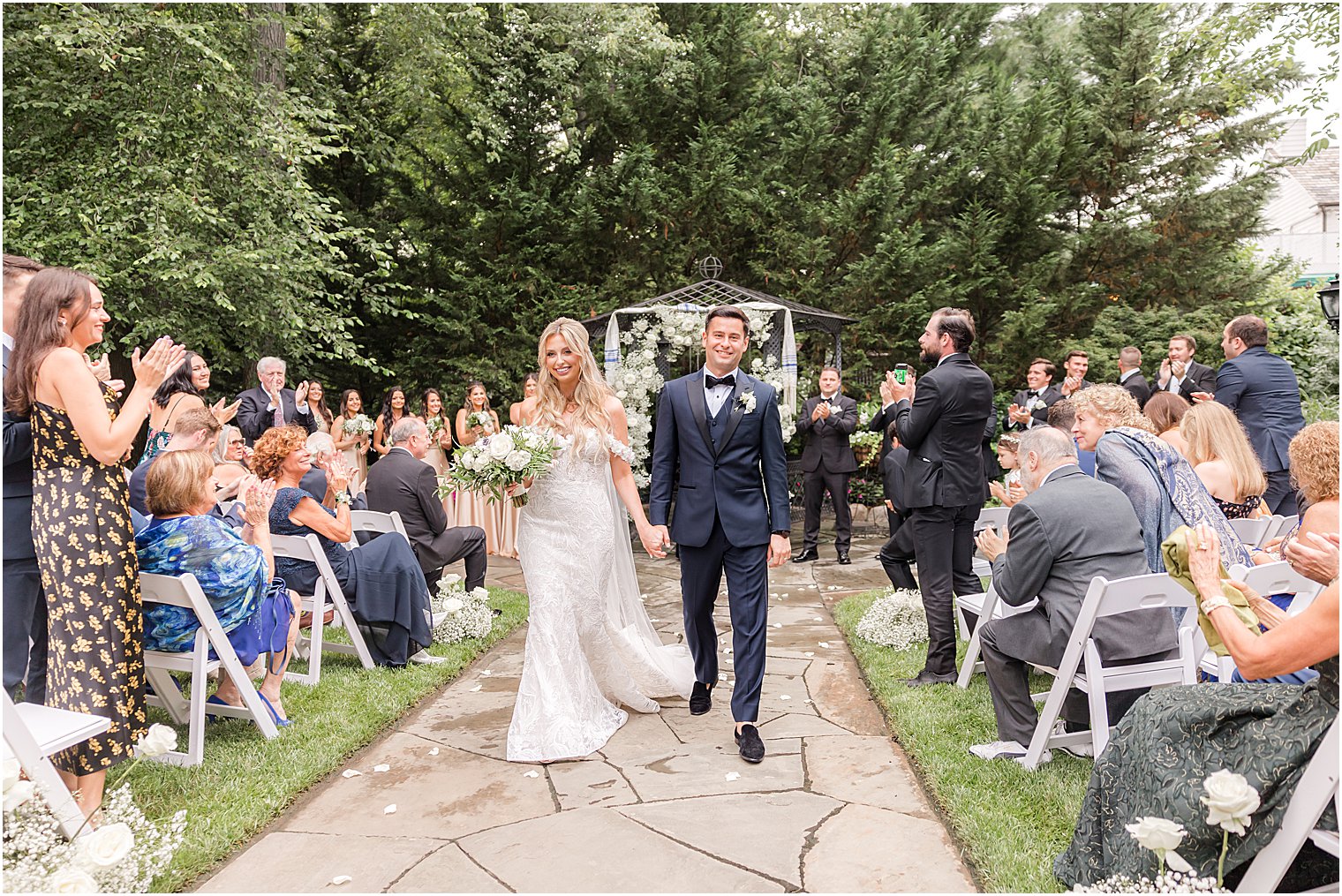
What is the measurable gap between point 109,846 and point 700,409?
118 inches

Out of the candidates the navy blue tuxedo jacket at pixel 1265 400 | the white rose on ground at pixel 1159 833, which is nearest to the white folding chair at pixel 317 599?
the white rose on ground at pixel 1159 833

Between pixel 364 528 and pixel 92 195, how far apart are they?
5.43 metres

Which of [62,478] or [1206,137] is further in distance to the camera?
[1206,137]

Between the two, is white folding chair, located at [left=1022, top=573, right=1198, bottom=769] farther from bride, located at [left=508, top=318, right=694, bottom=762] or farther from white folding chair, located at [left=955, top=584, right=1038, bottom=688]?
bride, located at [left=508, top=318, right=694, bottom=762]

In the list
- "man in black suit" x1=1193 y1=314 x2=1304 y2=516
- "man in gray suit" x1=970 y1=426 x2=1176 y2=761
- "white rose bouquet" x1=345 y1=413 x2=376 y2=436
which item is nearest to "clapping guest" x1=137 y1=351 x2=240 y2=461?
"white rose bouquet" x1=345 y1=413 x2=376 y2=436

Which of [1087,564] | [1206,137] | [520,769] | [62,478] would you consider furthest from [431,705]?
[1206,137]

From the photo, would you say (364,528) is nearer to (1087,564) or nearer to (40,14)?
(1087,564)

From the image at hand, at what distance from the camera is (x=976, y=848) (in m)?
3.27

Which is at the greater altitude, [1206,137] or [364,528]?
[1206,137]

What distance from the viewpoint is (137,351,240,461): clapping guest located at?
562 centimetres

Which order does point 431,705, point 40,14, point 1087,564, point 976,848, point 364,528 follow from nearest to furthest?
point 976,848 → point 1087,564 → point 431,705 → point 364,528 → point 40,14

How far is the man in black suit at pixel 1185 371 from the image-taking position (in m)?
9.04

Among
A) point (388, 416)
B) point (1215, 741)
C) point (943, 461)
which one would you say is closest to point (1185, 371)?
point (943, 461)

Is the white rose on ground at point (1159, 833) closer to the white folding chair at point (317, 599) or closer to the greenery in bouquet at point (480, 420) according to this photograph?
the white folding chair at point (317, 599)
